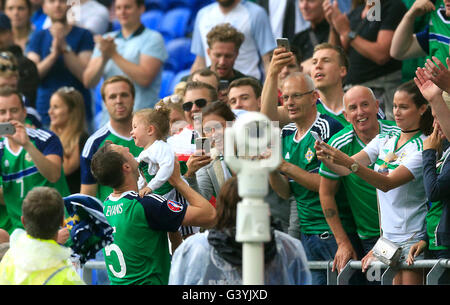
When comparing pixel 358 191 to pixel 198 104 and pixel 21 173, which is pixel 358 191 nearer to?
pixel 198 104

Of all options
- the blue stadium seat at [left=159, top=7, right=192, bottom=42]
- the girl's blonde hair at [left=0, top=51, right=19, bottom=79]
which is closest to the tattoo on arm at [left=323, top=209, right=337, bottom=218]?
the girl's blonde hair at [left=0, top=51, right=19, bottom=79]

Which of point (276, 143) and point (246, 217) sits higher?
point (276, 143)

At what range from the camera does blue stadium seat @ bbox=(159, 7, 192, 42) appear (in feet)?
44.2

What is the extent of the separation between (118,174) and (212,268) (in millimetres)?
1252

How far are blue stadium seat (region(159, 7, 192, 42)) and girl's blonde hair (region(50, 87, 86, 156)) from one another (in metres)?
3.73

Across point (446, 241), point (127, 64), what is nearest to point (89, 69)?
point (127, 64)

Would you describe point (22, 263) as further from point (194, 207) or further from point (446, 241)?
point (446, 241)

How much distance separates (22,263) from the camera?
5.04 meters

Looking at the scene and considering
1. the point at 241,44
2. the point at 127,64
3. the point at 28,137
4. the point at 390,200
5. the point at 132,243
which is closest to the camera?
the point at 132,243

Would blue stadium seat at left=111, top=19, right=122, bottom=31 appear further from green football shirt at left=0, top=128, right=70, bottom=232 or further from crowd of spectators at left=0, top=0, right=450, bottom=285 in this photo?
green football shirt at left=0, top=128, right=70, bottom=232

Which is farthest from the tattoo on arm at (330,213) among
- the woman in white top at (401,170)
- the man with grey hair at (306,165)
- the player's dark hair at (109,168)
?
the player's dark hair at (109,168)

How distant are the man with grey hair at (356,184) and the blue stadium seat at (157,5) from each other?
735 centimetres

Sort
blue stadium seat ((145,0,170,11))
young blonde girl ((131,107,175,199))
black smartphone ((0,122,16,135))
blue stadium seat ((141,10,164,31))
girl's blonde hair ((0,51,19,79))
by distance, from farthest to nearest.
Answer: blue stadium seat ((145,0,170,11)) < blue stadium seat ((141,10,164,31)) < girl's blonde hair ((0,51,19,79)) < black smartphone ((0,122,16,135)) < young blonde girl ((131,107,175,199))

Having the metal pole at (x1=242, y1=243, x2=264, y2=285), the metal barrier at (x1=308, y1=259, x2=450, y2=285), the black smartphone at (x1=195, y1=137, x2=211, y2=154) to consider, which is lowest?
the metal barrier at (x1=308, y1=259, x2=450, y2=285)
